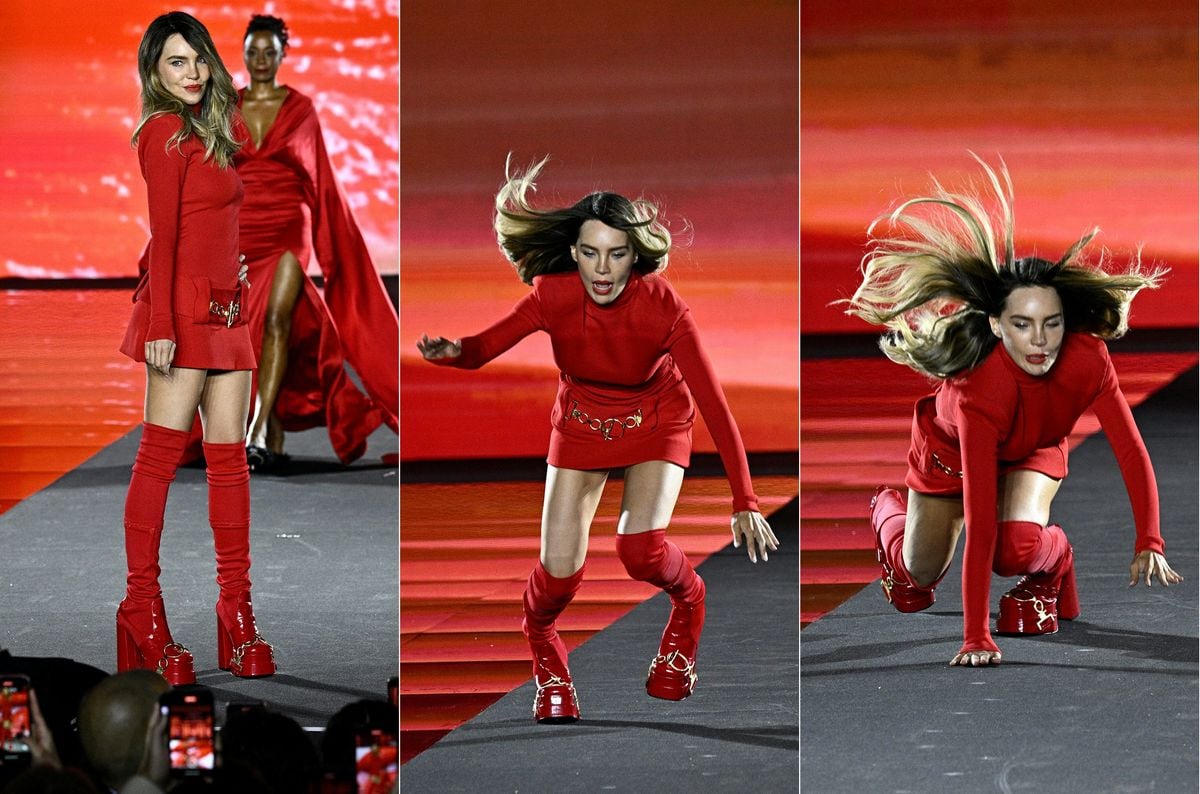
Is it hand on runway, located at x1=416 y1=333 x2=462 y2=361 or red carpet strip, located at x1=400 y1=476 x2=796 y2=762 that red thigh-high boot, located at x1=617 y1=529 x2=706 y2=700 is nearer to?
red carpet strip, located at x1=400 y1=476 x2=796 y2=762

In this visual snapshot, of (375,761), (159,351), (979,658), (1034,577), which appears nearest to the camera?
(375,761)

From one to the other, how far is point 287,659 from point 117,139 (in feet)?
5.39

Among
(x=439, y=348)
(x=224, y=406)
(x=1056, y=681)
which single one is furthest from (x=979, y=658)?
(x=224, y=406)

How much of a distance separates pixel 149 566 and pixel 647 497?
1184mm

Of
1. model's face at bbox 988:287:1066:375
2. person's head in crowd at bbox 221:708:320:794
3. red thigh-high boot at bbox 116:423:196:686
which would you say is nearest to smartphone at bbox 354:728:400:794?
person's head in crowd at bbox 221:708:320:794

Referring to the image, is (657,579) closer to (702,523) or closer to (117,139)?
(702,523)

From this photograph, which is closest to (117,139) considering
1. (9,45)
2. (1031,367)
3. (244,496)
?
(9,45)

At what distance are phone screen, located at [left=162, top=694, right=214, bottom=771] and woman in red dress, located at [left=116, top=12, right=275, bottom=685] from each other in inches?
41.1

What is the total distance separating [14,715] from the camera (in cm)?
338

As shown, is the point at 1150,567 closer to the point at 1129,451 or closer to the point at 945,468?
the point at 1129,451

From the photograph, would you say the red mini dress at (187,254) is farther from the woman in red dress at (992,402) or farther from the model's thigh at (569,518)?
the woman in red dress at (992,402)

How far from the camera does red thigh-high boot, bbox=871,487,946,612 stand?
453cm

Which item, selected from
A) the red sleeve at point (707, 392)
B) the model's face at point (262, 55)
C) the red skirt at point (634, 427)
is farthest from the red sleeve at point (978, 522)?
the model's face at point (262, 55)

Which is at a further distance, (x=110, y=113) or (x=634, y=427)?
(x=110, y=113)
